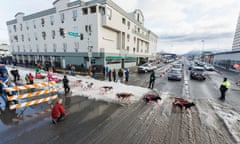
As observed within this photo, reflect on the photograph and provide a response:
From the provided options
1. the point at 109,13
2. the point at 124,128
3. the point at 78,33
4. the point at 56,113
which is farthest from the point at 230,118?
the point at 78,33

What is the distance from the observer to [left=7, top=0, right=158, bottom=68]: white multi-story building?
19062 mm

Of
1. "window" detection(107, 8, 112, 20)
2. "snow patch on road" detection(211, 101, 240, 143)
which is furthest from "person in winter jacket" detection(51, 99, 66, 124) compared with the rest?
"window" detection(107, 8, 112, 20)

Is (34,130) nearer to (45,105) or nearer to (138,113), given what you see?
(45,105)

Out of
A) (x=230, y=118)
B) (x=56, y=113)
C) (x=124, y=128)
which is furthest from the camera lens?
(x=230, y=118)

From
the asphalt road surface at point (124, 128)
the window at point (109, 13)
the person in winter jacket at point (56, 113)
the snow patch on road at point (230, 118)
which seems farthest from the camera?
the window at point (109, 13)

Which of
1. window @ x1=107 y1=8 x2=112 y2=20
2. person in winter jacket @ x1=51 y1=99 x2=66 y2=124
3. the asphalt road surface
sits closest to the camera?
the asphalt road surface

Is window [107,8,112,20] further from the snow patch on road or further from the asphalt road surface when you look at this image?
the snow patch on road

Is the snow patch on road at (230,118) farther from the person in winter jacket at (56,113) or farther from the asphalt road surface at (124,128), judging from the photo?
the person in winter jacket at (56,113)

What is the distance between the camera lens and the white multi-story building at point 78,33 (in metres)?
19.1

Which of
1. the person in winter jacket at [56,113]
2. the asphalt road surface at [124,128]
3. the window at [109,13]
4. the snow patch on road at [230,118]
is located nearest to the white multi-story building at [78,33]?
the window at [109,13]

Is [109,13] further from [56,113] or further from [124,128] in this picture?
[124,128]

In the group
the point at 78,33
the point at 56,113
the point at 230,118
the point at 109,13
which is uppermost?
the point at 109,13

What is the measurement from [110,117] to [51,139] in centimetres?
248

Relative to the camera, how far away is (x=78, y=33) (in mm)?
20547
